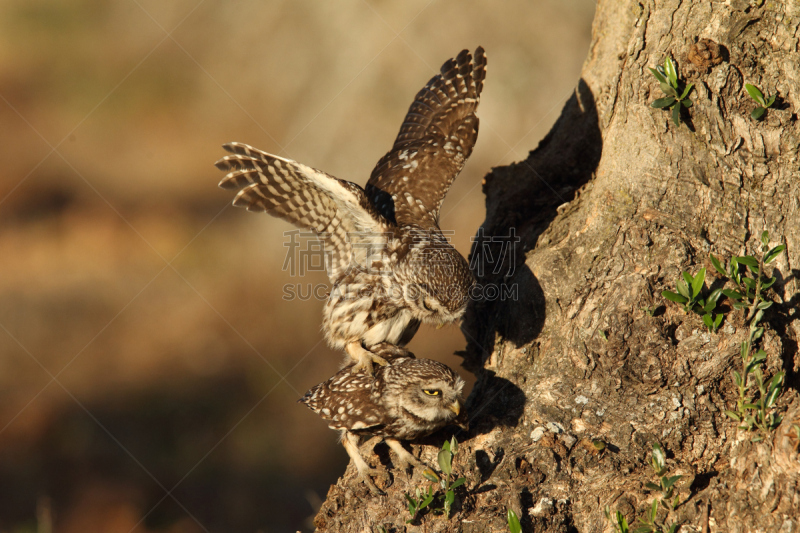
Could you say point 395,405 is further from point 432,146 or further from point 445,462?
point 432,146

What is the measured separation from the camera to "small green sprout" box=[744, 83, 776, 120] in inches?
128

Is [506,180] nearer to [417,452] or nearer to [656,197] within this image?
[656,197]

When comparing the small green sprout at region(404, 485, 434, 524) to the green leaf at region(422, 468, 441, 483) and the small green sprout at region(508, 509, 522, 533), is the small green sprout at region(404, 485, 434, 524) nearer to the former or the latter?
the green leaf at region(422, 468, 441, 483)

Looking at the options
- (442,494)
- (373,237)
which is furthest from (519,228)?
(442,494)

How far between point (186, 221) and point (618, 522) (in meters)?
9.29

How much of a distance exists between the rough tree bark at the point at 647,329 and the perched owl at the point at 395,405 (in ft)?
0.55

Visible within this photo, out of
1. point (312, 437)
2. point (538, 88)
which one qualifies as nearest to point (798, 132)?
point (538, 88)

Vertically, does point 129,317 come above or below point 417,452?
below

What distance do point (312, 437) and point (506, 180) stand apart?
19.9 ft

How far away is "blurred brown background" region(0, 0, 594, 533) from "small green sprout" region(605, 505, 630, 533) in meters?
6.54

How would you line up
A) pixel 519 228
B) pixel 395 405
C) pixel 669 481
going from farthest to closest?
pixel 519 228
pixel 395 405
pixel 669 481

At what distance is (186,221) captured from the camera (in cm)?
1011

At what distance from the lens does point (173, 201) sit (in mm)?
10117

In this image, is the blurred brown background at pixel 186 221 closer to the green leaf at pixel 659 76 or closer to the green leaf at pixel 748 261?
the green leaf at pixel 659 76
